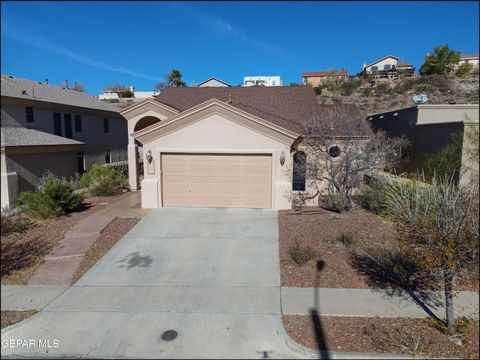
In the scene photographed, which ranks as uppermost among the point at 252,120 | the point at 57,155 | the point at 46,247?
the point at 252,120

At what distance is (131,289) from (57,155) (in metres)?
13.2

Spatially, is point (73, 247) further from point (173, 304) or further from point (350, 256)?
point (350, 256)

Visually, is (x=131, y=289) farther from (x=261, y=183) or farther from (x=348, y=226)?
(x=261, y=183)

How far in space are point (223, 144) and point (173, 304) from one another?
778cm

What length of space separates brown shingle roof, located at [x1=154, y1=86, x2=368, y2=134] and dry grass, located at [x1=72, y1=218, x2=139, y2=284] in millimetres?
8556

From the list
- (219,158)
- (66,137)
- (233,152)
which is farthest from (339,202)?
(66,137)

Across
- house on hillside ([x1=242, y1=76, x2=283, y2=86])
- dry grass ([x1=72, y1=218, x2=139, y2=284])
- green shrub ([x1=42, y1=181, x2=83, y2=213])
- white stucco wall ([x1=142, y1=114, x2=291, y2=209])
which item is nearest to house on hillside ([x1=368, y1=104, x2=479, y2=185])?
white stucco wall ([x1=142, y1=114, x2=291, y2=209])

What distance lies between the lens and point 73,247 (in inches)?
340

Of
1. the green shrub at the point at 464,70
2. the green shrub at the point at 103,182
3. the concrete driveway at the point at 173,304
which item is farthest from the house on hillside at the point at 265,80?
the concrete driveway at the point at 173,304

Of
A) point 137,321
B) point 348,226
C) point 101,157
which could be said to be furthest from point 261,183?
point 101,157

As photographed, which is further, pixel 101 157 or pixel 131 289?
pixel 101 157

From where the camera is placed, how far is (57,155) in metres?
16.9

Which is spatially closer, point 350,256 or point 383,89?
point 350,256

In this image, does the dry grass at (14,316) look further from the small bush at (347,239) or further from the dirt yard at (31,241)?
the small bush at (347,239)
